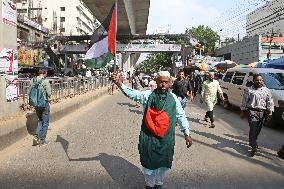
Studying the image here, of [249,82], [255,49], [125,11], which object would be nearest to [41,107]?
[249,82]

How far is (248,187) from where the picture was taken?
5777 mm

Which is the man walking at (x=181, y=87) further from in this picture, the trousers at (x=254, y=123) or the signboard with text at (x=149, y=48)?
the signboard with text at (x=149, y=48)

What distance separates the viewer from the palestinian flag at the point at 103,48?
7.86m

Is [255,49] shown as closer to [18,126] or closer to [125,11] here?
[125,11]

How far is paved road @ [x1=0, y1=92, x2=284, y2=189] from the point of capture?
19.5 feet

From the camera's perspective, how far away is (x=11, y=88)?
10109 millimetres

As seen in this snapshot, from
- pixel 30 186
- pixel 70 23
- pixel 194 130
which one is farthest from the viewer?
pixel 70 23

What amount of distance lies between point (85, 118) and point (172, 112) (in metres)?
9.80

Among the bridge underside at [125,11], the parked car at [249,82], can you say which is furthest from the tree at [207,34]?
the parked car at [249,82]

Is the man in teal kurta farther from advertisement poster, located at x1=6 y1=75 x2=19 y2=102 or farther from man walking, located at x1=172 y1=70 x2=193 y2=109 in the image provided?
man walking, located at x1=172 y1=70 x2=193 y2=109

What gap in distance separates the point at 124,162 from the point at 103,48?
7.59ft

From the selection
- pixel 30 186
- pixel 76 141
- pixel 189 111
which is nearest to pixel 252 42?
pixel 189 111

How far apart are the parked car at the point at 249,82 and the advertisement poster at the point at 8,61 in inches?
240

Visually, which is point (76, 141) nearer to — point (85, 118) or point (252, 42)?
point (85, 118)
